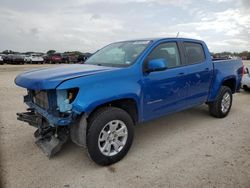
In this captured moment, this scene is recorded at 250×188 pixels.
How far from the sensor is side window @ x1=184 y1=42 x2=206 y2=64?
15.8 ft

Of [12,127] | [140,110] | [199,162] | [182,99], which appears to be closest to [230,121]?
[182,99]

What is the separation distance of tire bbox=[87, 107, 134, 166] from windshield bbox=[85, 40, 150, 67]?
87cm

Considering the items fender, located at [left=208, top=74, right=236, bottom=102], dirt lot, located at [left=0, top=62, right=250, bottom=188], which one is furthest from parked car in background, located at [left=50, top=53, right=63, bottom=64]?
fender, located at [left=208, top=74, right=236, bottom=102]

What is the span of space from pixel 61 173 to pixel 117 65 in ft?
6.05

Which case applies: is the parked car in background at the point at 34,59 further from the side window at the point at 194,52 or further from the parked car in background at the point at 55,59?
the side window at the point at 194,52

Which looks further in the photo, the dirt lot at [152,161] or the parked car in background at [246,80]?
the parked car in background at [246,80]

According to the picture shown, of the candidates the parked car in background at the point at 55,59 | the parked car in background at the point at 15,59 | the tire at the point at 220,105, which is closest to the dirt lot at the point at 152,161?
the tire at the point at 220,105

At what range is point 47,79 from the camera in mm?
3104

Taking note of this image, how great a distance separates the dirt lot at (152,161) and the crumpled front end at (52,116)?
24 cm

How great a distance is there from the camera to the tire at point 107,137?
325 cm

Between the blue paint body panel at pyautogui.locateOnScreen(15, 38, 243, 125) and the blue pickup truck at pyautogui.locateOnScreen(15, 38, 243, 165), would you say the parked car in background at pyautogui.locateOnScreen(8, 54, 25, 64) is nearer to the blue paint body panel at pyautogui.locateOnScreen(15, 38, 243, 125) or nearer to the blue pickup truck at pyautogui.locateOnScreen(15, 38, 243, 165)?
the blue pickup truck at pyautogui.locateOnScreen(15, 38, 243, 165)

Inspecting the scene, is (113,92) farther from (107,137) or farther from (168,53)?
(168,53)

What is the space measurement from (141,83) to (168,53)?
41.9 inches

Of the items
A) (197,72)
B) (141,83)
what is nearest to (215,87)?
(197,72)
